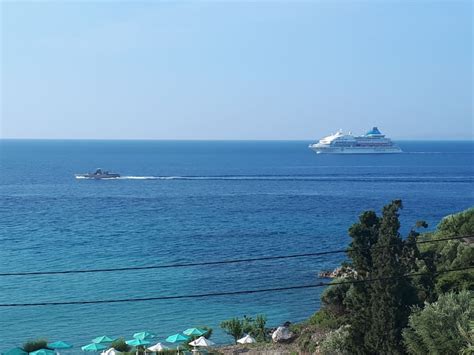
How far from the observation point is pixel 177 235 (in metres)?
49.3

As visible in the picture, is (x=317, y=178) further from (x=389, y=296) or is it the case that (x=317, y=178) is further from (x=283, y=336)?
(x=389, y=296)

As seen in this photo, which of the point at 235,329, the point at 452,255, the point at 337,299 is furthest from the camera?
the point at 452,255

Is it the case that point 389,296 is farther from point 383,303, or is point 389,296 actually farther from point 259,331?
point 259,331

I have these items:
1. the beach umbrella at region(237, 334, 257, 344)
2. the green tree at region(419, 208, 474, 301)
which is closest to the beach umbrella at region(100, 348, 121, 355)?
the beach umbrella at region(237, 334, 257, 344)

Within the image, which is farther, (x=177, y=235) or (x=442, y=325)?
(x=177, y=235)

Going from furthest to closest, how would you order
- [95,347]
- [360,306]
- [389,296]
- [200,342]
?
1. [95,347]
2. [200,342]
3. [360,306]
4. [389,296]

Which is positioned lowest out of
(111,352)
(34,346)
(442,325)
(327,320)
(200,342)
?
(34,346)

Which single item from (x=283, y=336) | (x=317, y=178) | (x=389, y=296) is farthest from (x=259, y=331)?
(x=317, y=178)

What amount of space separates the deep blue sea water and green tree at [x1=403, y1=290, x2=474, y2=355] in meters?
9.97

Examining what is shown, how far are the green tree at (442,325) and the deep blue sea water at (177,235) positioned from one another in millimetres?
9967

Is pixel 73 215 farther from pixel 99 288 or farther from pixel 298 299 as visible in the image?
pixel 298 299

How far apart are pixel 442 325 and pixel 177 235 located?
3526 centimetres

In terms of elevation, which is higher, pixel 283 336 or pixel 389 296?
pixel 389 296

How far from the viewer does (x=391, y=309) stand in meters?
17.0
